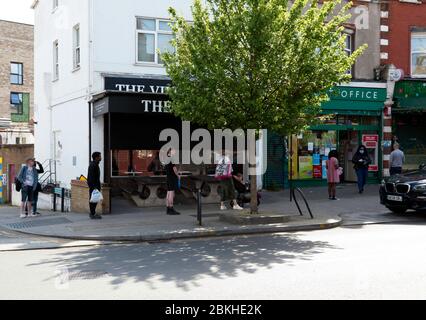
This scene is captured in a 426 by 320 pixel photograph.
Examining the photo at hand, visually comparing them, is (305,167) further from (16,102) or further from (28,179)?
(16,102)

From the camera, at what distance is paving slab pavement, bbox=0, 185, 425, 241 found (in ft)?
36.5

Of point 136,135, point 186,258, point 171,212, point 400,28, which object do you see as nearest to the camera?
point 186,258

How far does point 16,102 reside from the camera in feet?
144

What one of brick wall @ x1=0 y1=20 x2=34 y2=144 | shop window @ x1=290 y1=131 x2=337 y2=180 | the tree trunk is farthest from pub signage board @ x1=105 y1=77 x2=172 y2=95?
brick wall @ x1=0 y1=20 x2=34 y2=144

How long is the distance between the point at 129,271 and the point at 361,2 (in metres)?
16.4

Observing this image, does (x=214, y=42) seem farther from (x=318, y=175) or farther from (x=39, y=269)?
(x=318, y=175)

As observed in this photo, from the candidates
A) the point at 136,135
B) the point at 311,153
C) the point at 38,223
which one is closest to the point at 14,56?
the point at 136,135

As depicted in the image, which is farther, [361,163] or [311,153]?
[311,153]

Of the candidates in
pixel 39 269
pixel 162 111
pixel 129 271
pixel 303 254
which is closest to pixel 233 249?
pixel 303 254

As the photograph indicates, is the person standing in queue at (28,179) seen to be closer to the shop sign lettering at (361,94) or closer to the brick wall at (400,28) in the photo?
the shop sign lettering at (361,94)

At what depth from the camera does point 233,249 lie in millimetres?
9312

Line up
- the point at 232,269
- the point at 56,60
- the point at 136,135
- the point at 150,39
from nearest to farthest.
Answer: the point at 232,269
the point at 136,135
the point at 150,39
the point at 56,60

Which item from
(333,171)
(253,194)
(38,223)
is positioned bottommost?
(38,223)

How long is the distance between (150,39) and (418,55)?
10926 mm
